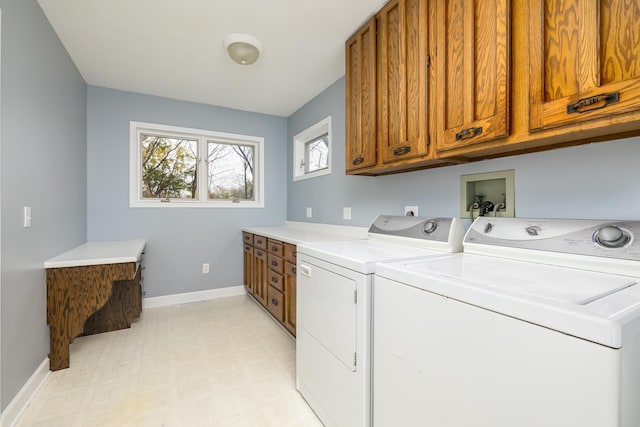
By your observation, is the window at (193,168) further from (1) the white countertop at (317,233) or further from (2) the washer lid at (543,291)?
(2) the washer lid at (543,291)

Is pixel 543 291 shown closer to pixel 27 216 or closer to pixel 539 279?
pixel 539 279

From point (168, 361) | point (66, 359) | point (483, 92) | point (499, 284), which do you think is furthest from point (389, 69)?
point (66, 359)

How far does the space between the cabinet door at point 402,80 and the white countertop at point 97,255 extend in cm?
203

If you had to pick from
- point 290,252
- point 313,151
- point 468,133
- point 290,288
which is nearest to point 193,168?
point 313,151

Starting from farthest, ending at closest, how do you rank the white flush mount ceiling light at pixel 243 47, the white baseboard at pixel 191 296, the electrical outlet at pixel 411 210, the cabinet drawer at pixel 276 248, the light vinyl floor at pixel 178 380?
the white baseboard at pixel 191 296, the cabinet drawer at pixel 276 248, the white flush mount ceiling light at pixel 243 47, the electrical outlet at pixel 411 210, the light vinyl floor at pixel 178 380

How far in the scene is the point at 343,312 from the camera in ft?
4.15

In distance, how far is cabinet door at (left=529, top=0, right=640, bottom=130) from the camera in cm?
85

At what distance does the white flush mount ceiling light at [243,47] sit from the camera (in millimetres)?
2084

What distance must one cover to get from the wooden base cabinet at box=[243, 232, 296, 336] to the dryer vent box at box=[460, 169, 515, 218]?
123 centimetres

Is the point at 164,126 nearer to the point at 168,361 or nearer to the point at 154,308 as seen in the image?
the point at 154,308

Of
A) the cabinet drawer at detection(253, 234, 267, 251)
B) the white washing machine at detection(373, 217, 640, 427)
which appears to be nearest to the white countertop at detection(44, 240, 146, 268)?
the cabinet drawer at detection(253, 234, 267, 251)

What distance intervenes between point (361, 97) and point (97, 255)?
227cm

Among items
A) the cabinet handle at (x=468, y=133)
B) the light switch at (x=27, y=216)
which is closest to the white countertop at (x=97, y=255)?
the light switch at (x=27, y=216)

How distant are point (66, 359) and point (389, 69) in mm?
2864
